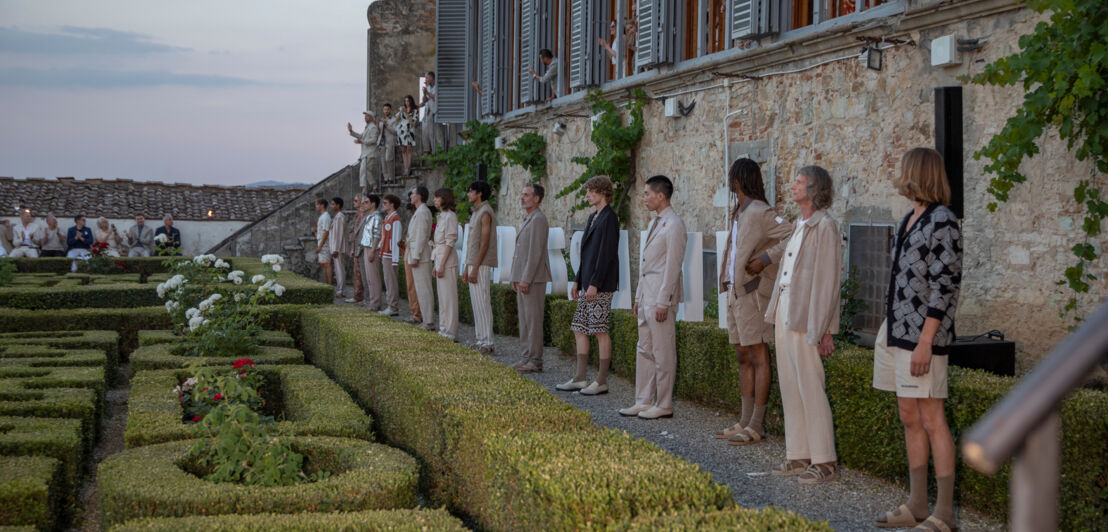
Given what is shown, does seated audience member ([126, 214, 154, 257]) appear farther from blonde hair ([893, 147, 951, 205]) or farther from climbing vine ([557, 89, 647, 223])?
blonde hair ([893, 147, 951, 205])

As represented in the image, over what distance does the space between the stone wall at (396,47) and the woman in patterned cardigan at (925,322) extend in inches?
886

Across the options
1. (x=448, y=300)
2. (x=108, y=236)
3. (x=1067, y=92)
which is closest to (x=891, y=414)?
(x=1067, y=92)

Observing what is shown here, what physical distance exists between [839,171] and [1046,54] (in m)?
3.07

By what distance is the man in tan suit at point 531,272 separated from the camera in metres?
9.02

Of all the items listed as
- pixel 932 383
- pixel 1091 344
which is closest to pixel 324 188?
pixel 932 383

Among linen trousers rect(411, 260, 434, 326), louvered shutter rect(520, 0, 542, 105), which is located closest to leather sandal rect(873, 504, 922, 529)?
linen trousers rect(411, 260, 434, 326)

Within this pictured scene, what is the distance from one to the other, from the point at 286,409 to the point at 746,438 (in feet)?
10.5

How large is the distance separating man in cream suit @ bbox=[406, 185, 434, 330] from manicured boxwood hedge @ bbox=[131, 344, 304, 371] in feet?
11.9

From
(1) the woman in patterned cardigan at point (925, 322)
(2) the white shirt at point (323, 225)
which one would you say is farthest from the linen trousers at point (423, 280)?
(1) the woman in patterned cardigan at point (925, 322)

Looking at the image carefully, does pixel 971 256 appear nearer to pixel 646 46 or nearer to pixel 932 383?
pixel 932 383

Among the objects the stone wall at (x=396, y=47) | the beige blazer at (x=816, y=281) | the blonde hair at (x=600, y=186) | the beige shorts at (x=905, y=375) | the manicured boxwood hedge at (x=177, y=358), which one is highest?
the stone wall at (x=396, y=47)

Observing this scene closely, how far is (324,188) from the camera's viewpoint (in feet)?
72.9

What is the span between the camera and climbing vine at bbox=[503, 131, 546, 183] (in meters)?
15.0

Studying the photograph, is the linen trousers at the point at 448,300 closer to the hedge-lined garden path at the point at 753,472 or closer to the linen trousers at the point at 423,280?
the linen trousers at the point at 423,280
